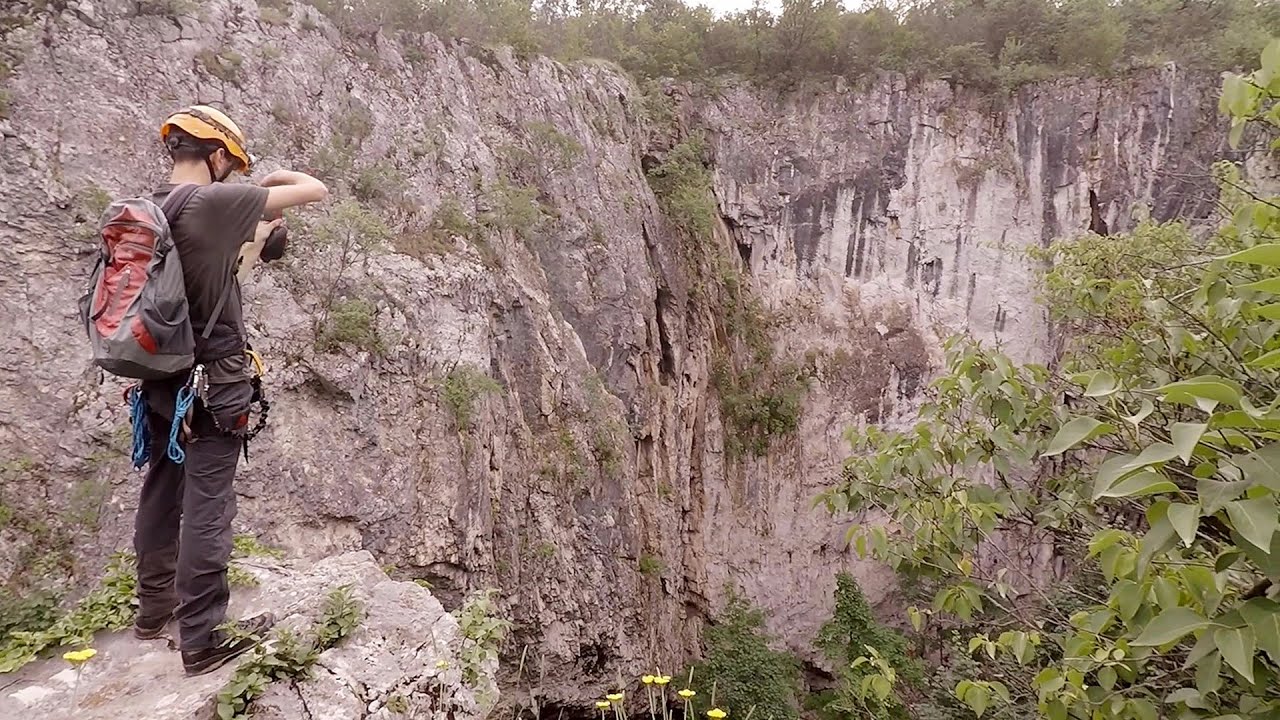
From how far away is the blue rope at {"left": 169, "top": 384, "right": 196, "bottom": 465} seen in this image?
257cm

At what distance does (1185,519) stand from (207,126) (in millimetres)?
3206

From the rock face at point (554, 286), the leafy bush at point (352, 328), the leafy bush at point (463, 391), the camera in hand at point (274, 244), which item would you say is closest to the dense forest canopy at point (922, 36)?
the rock face at point (554, 286)

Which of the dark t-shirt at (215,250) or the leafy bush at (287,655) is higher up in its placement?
the dark t-shirt at (215,250)

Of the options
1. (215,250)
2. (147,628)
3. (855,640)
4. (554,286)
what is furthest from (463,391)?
(855,640)

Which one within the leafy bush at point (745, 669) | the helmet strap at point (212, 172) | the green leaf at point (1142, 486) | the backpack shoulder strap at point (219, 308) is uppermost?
the helmet strap at point (212, 172)

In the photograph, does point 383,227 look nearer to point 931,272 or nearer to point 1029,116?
point 931,272

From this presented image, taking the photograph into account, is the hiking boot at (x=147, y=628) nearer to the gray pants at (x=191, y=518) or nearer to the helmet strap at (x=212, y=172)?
the gray pants at (x=191, y=518)

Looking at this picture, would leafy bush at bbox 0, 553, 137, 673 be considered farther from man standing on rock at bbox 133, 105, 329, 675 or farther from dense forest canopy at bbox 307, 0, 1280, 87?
dense forest canopy at bbox 307, 0, 1280, 87

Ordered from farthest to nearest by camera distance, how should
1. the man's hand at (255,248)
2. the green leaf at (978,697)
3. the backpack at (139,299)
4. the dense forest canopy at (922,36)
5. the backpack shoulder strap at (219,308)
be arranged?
the dense forest canopy at (922,36) → the man's hand at (255,248) → the backpack shoulder strap at (219,308) → the backpack at (139,299) → the green leaf at (978,697)

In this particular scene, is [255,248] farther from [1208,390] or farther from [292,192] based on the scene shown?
[1208,390]

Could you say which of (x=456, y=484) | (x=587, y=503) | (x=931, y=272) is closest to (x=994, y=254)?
(x=931, y=272)

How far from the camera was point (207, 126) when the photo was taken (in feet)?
8.82

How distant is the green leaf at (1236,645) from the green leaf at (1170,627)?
39 millimetres

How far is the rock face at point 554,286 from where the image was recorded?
6.33m
